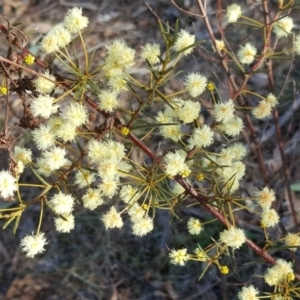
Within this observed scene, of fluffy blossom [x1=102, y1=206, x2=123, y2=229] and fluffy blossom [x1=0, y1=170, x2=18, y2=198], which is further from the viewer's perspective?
fluffy blossom [x1=102, y1=206, x2=123, y2=229]

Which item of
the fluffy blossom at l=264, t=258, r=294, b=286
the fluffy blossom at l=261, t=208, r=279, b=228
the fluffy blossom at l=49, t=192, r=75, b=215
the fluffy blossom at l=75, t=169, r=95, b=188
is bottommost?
the fluffy blossom at l=264, t=258, r=294, b=286

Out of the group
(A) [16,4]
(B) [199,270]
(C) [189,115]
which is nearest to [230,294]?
(B) [199,270]

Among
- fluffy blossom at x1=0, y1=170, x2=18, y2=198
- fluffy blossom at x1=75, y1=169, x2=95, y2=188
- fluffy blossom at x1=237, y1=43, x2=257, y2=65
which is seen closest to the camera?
fluffy blossom at x1=0, y1=170, x2=18, y2=198

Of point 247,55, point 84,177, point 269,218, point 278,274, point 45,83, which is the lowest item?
point 278,274

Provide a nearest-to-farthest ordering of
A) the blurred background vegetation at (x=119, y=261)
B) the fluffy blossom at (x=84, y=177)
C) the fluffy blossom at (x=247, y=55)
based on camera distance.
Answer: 1. the fluffy blossom at (x=84, y=177)
2. the fluffy blossom at (x=247, y=55)
3. the blurred background vegetation at (x=119, y=261)

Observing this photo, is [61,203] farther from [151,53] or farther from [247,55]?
[247,55]

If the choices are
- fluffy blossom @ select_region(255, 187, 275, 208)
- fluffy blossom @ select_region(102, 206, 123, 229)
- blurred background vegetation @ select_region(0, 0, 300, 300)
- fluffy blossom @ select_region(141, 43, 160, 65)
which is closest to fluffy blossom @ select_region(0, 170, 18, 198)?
fluffy blossom @ select_region(102, 206, 123, 229)

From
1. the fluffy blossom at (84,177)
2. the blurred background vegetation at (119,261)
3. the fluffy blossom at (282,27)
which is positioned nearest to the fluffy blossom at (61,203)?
the fluffy blossom at (84,177)

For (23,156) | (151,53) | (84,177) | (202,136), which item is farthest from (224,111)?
(23,156)

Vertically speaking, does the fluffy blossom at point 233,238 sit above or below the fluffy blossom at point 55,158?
below

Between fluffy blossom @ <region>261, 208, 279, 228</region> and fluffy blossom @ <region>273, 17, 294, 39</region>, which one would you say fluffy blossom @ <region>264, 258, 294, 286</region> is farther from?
fluffy blossom @ <region>273, 17, 294, 39</region>

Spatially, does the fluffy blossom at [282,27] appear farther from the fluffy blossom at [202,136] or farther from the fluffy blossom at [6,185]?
the fluffy blossom at [6,185]
